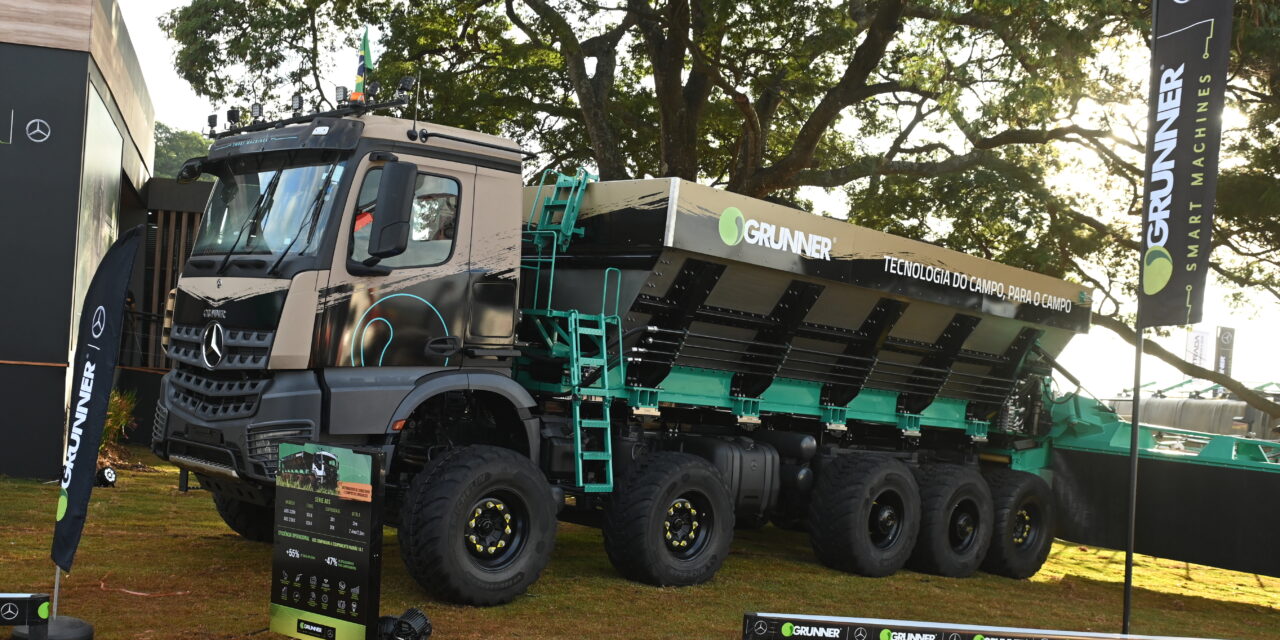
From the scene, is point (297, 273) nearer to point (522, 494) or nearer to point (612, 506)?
point (522, 494)

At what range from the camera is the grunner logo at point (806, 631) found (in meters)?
5.96

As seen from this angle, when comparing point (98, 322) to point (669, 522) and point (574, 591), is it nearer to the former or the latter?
point (574, 591)

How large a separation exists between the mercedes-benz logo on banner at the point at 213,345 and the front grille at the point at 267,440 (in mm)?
653

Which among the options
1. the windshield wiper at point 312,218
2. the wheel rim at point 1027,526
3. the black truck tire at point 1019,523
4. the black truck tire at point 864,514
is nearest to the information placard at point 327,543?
the windshield wiper at point 312,218

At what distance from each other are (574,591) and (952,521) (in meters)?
4.64

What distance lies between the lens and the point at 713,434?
10.7 metres

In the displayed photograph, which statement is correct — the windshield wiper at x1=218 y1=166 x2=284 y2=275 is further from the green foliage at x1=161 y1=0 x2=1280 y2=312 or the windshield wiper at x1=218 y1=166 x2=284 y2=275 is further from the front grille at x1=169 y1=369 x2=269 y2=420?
the green foliage at x1=161 y1=0 x2=1280 y2=312

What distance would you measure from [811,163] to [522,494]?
37.9ft

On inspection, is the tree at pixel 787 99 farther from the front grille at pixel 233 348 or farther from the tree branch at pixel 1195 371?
the front grille at pixel 233 348

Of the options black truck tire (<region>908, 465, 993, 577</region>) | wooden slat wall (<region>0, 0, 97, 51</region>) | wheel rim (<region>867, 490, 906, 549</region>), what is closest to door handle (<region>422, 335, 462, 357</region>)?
wheel rim (<region>867, 490, 906, 549</region>)

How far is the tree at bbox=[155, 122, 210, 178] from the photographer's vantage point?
7225 centimetres

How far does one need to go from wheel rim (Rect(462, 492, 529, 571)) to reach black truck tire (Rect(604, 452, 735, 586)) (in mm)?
1029

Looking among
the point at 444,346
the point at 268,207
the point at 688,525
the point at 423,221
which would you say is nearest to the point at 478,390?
the point at 444,346

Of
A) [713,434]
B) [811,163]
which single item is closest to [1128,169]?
[811,163]
